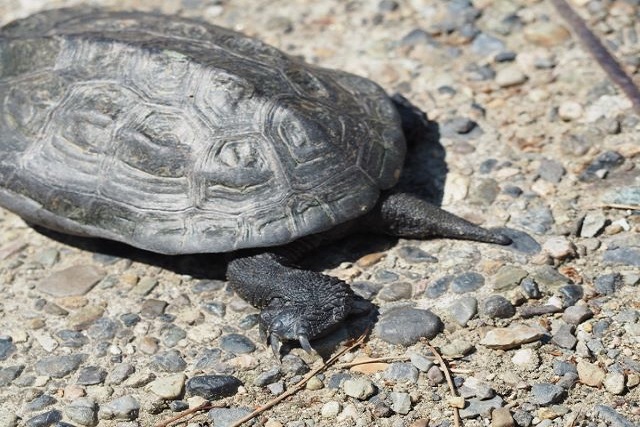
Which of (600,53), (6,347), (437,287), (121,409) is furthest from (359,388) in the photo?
(600,53)

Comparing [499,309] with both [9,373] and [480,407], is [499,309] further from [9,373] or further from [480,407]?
[9,373]

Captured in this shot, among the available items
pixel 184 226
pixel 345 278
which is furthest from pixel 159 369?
pixel 345 278

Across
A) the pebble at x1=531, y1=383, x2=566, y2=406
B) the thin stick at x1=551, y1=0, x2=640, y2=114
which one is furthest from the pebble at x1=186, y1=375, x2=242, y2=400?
the thin stick at x1=551, y1=0, x2=640, y2=114

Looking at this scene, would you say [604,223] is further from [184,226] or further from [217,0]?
[217,0]

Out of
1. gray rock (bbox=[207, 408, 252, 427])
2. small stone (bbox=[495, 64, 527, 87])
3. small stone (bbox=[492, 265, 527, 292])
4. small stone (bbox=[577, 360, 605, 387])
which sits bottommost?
gray rock (bbox=[207, 408, 252, 427])

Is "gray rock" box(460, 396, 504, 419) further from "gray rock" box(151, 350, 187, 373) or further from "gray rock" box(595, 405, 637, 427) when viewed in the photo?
"gray rock" box(151, 350, 187, 373)
